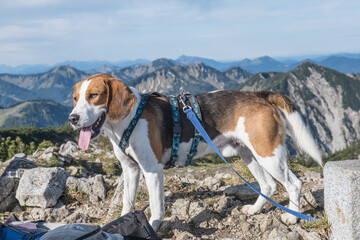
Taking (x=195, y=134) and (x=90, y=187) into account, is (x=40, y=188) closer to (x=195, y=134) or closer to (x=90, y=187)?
(x=90, y=187)

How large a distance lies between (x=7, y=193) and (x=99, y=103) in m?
4.45

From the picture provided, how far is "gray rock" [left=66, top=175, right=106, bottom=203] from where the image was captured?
24.9ft

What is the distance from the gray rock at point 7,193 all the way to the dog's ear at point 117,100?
14.2 feet

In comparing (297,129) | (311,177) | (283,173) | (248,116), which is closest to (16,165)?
(248,116)

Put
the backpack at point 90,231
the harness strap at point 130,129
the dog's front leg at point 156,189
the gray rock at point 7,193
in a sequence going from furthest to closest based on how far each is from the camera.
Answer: the gray rock at point 7,193 → the dog's front leg at point 156,189 → the harness strap at point 130,129 → the backpack at point 90,231

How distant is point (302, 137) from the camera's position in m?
5.59

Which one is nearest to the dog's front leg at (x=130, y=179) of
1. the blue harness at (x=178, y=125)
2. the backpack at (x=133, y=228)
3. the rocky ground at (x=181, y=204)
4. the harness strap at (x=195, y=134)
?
the rocky ground at (x=181, y=204)

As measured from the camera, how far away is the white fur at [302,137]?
5555mm

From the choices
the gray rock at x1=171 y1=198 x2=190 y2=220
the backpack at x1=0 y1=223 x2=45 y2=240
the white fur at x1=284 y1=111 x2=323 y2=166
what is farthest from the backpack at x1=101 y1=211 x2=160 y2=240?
the white fur at x1=284 y1=111 x2=323 y2=166

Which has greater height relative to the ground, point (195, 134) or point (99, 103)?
point (99, 103)

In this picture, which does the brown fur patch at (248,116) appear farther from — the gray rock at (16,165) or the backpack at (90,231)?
the gray rock at (16,165)

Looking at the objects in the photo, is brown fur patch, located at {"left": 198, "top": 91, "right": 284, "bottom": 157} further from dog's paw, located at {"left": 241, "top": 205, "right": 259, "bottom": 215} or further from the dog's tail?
dog's paw, located at {"left": 241, "top": 205, "right": 259, "bottom": 215}

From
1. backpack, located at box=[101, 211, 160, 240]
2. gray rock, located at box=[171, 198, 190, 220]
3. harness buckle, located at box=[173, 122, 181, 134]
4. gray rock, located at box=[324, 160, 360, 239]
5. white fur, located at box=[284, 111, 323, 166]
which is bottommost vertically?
gray rock, located at box=[171, 198, 190, 220]

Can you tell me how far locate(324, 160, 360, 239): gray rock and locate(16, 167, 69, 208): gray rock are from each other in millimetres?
5643
